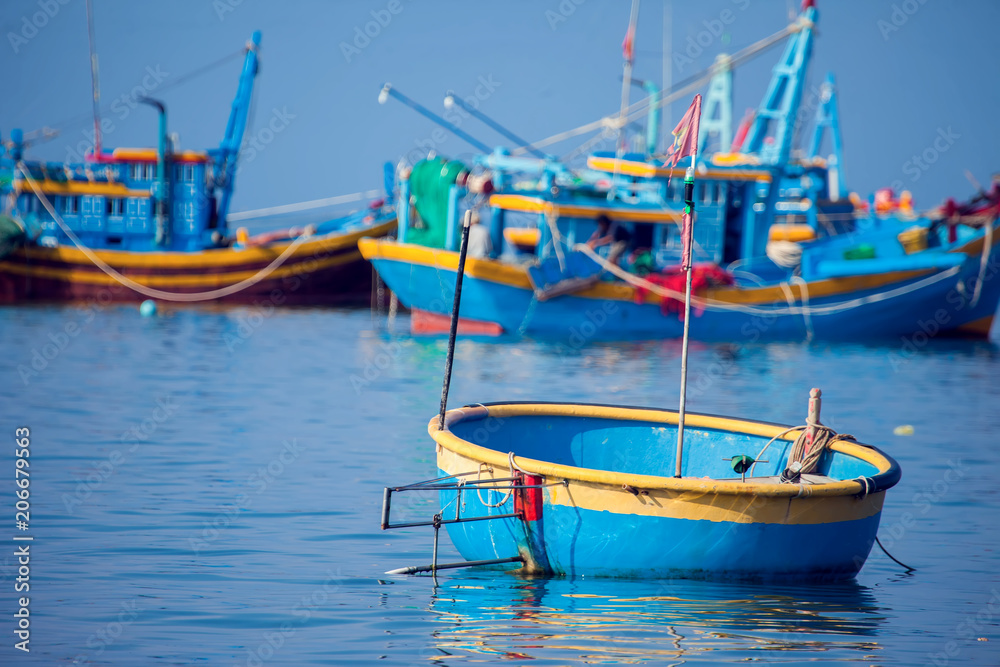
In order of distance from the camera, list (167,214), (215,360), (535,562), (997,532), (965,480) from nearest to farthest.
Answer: (535,562) < (997,532) < (965,480) < (215,360) < (167,214)

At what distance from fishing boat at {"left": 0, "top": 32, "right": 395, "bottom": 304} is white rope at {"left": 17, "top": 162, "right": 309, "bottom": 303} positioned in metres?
0.03

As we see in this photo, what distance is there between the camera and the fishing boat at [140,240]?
31328 millimetres

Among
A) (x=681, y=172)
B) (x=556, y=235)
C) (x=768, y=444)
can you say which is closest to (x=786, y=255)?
(x=681, y=172)

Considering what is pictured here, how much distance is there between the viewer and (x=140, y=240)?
32.4m

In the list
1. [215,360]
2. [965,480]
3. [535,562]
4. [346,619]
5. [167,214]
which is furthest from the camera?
[167,214]

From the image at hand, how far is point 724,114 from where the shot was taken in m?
41.5

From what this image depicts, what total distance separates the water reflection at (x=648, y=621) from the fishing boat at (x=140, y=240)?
24.7 metres

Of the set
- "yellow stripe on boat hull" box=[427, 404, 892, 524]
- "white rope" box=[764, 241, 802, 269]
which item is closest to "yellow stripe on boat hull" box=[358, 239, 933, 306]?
"white rope" box=[764, 241, 802, 269]

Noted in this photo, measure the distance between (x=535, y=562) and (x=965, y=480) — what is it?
617 centimetres

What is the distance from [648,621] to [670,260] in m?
19.4

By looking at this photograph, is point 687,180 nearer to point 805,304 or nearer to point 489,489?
point 489,489

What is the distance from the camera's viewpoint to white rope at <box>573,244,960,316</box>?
24.2 metres

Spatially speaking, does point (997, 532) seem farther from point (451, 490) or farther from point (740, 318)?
point (740, 318)

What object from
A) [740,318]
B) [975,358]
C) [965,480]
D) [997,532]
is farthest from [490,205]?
[997,532]
